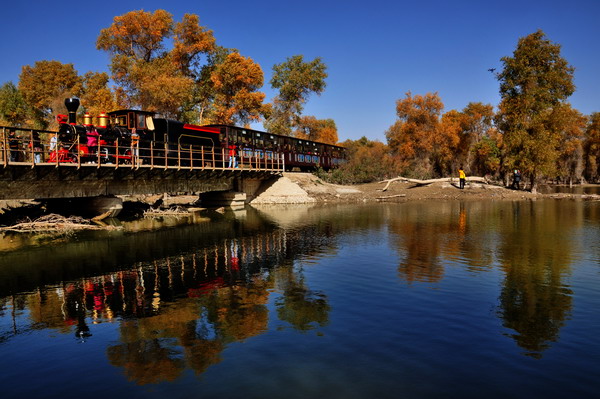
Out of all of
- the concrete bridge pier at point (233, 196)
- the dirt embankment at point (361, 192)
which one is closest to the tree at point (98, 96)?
the concrete bridge pier at point (233, 196)

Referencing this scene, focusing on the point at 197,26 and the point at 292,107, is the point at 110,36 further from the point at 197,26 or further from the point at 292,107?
the point at 292,107

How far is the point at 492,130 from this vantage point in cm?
7188

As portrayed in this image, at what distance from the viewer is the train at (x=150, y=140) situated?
74.6 ft

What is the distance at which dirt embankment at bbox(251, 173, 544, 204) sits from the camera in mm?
41938

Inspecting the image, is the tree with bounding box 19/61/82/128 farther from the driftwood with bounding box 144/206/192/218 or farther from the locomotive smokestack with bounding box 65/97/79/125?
the locomotive smokestack with bounding box 65/97/79/125

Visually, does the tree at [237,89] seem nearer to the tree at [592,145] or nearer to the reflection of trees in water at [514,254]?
the reflection of trees in water at [514,254]

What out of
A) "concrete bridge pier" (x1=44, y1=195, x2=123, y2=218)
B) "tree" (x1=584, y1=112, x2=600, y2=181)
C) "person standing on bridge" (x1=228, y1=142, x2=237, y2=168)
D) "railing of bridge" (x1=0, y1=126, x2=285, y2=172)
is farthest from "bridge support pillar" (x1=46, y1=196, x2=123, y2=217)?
"tree" (x1=584, y1=112, x2=600, y2=181)

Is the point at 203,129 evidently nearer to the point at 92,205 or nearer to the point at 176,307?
the point at 92,205

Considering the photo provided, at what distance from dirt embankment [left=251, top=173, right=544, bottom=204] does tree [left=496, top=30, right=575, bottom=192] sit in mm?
4105

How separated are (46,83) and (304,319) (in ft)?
180

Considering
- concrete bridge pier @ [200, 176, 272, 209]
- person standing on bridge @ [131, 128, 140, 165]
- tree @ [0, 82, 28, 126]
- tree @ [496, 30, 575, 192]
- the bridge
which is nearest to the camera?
the bridge

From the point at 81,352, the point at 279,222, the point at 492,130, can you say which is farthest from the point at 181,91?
the point at 492,130

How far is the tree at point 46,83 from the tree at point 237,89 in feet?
56.2

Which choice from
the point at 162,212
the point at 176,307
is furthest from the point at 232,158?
the point at 176,307
